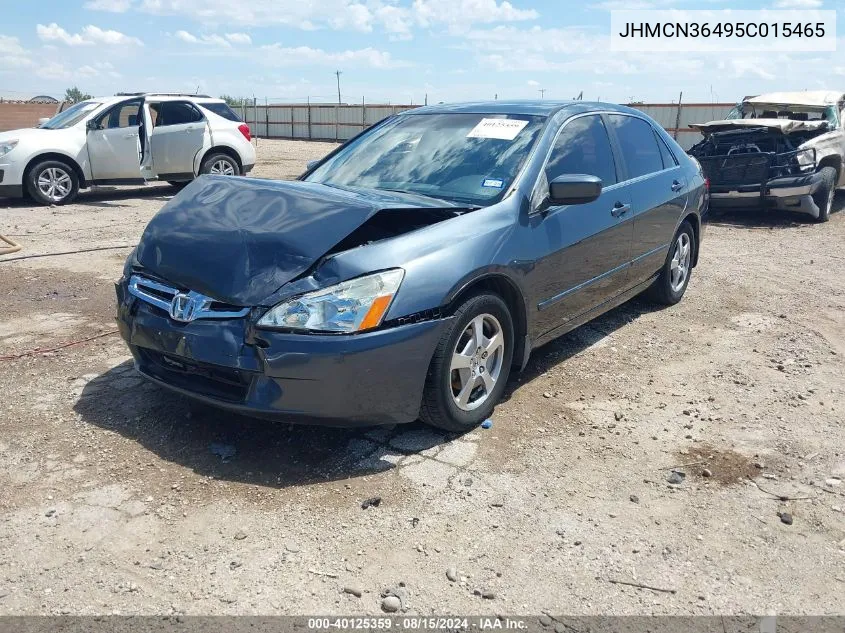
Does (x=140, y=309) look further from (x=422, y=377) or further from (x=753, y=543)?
(x=753, y=543)

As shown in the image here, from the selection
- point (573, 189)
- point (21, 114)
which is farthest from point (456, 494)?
point (21, 114)

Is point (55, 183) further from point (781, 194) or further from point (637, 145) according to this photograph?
point (781, 194)

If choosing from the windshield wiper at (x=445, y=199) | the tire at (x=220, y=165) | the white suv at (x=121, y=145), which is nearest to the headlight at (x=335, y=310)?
the windshield wiper at (x=445, y=199)

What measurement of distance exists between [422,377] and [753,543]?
1.54 m

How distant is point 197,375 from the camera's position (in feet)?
11.5

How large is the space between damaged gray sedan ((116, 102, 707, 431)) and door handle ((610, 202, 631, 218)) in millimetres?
21

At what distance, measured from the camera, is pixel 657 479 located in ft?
11.3

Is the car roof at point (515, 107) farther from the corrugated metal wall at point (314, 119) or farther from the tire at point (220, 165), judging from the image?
the corrugated metal wall at point (314, 119)

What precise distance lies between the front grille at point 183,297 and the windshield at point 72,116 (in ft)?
30.0

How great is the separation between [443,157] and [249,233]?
1454 mm

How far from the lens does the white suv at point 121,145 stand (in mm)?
10914

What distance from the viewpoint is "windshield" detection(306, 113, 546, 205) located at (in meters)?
4.17

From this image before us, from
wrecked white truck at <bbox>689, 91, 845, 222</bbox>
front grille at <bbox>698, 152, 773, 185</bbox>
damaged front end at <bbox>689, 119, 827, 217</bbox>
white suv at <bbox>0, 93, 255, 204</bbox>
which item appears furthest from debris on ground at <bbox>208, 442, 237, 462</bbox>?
wrecked white truck at <bbox>689, 91, 845, 222</bbox>

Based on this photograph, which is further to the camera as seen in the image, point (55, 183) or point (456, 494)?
point (55, 183)
